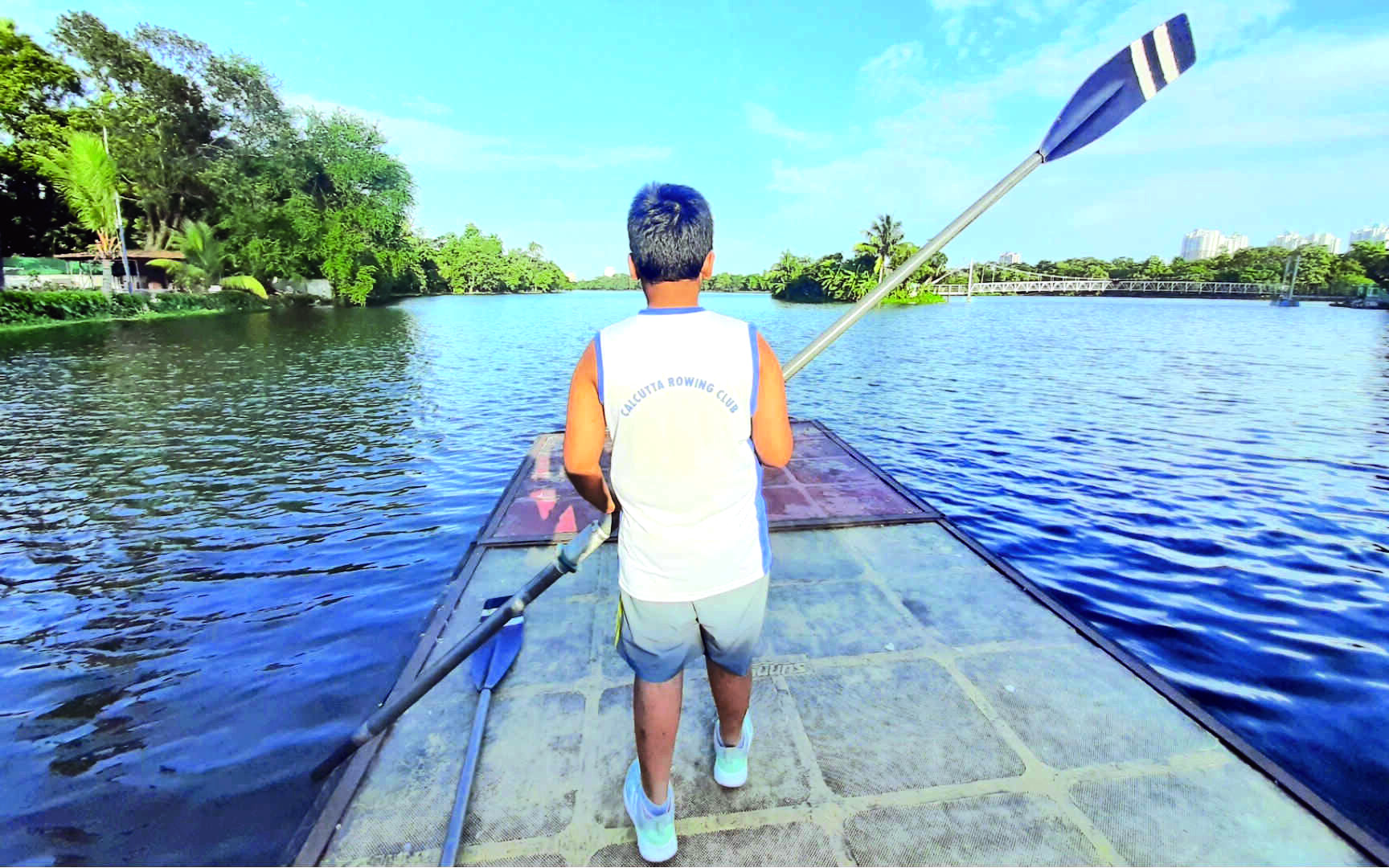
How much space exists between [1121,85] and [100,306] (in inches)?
1681

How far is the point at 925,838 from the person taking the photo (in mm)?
2055

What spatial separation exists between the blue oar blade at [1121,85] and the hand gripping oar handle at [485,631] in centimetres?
261

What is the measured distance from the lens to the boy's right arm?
69.9 inches

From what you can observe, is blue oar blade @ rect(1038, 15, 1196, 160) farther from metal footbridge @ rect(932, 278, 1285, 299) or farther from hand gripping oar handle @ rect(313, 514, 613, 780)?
metal footbridge @ rect(932, 278, 1285, 299)

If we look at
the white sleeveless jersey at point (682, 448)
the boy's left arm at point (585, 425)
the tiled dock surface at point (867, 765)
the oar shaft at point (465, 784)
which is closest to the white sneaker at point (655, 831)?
the tiled dock surface at point (867, 765)

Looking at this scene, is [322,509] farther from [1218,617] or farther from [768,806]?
[1218,617]

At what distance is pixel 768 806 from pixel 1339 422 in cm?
1613

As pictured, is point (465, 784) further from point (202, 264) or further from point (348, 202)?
point (348, 202)

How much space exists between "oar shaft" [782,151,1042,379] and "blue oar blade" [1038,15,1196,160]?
0.67 feet

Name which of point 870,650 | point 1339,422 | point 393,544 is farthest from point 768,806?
point 1339,422

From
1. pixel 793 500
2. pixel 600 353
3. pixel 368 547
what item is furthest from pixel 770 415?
pixel 368 547

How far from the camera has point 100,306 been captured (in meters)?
30.4

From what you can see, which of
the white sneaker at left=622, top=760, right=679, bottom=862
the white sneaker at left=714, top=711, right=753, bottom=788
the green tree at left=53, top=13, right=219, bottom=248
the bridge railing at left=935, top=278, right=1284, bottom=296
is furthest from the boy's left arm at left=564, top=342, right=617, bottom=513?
the bridge railing at left=935, top=278, right=1284, bottom=296

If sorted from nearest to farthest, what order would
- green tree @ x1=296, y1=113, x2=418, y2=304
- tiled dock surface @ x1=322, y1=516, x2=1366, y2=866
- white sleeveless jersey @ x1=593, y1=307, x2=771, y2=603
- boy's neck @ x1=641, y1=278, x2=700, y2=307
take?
white sleeveless jersey @ x1=593, y1=307, x2=771, y2=603 < boy's neck @ x1=641, y1=278, x2=700, y2=307 < tiled dock surface @ x1=322, y1=516, x2=1366, y2=866 < green tree @ x1=296, y1=113, x2=418, y2=304
